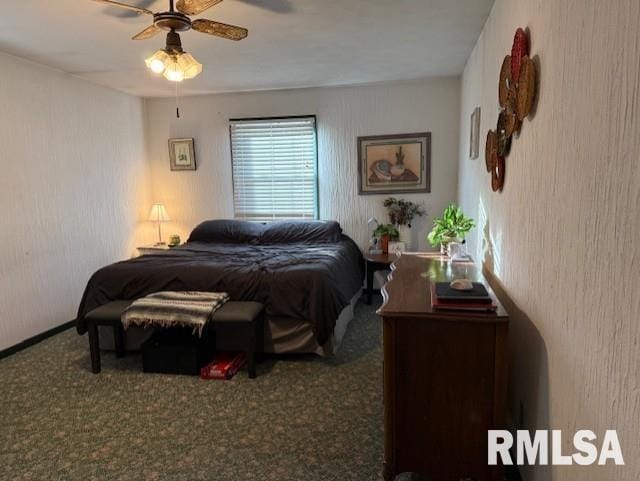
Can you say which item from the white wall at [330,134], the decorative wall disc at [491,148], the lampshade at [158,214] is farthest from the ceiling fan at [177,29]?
the lampshade at [158,214]

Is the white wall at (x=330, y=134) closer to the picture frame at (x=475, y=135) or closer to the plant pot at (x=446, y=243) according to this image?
the picture frame at (x=475, y=135)

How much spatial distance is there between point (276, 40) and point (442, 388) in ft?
8.54

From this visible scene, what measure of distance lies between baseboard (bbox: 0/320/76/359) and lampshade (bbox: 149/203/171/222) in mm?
1451

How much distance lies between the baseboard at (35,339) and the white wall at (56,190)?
0.04 metres

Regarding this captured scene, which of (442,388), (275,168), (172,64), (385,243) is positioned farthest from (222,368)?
(275,168)

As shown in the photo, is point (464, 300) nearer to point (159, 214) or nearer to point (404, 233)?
point (404, 233)

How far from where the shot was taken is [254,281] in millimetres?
3092

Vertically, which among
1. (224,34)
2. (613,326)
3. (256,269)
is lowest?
(256,269)

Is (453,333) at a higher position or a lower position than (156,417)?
higher

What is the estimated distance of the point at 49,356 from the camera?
3.31 metres

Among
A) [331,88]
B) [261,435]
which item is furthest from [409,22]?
[261,435]

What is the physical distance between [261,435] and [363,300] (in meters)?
2.50

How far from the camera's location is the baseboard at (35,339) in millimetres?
3357

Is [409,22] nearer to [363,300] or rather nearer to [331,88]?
[331,88]
